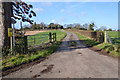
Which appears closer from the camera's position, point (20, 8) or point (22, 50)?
point (22, 50)

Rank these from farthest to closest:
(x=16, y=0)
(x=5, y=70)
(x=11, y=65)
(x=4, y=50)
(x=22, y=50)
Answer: (x=16, y=0)
(x=22, y=50)
(x=4, y=50)
(x=11, y=65)
(x=5, y=70)

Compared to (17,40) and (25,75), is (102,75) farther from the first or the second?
Result: (17,40)

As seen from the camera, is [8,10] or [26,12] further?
[26,12]

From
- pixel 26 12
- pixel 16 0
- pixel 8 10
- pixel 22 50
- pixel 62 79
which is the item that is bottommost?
pixel 62 79

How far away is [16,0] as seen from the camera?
8.67m

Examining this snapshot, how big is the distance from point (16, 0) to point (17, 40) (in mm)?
4263

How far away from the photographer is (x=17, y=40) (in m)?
6.89

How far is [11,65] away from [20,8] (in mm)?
6855

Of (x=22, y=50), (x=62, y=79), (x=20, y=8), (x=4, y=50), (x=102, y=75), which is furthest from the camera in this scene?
(x=20, y=8)

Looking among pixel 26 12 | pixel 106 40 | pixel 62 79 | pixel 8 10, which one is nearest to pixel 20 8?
pixel 26 12

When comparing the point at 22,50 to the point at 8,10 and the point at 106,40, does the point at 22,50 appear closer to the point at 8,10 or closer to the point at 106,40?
the point at 8,10

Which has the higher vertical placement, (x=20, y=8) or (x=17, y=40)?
(x=20, y=8)

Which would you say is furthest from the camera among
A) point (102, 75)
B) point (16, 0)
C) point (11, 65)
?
point (16, 0)

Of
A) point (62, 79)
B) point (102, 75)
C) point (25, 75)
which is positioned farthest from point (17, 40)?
point (102, 75)
